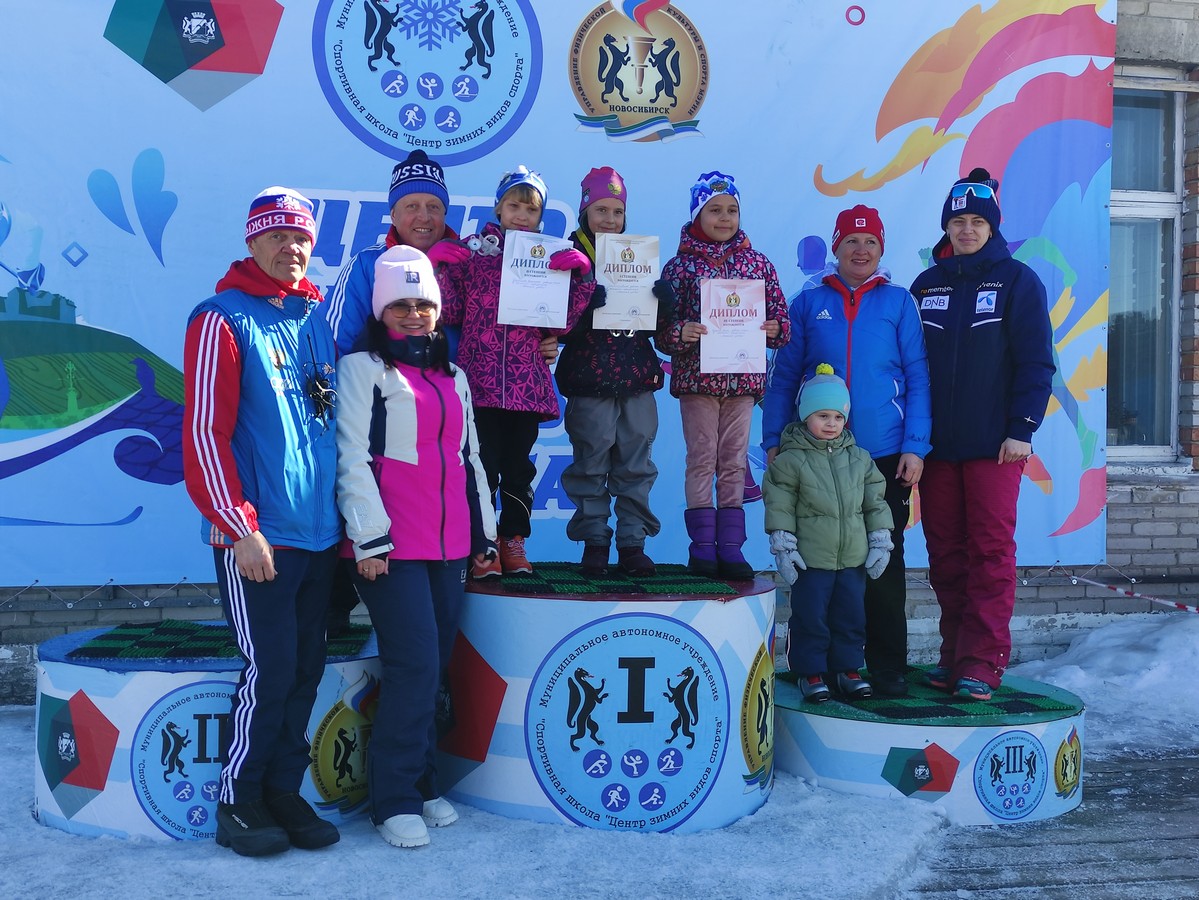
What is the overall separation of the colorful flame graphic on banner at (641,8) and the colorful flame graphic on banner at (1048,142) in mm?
1164

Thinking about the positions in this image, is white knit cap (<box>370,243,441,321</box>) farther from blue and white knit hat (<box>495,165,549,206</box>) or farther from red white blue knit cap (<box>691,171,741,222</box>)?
red white blue knit cap (<box>691,171,741,222</box>)

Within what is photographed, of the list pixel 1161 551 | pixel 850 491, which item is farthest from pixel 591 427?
pixel 1161 551

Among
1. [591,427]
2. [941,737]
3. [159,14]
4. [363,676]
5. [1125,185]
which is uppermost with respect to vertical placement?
[159,14]

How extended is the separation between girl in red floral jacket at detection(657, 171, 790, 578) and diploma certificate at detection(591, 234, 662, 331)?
17cm

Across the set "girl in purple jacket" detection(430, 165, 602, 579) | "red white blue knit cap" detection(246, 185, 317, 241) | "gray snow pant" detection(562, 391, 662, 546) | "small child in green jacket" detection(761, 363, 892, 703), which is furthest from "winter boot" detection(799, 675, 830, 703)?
"red white blue knit cap" detection(246, 185, 317, 241)

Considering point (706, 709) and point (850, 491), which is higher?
point (850, 491)

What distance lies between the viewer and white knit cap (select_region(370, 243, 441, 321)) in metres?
2.79

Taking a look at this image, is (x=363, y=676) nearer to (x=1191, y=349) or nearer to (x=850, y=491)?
(x=850, y=491)

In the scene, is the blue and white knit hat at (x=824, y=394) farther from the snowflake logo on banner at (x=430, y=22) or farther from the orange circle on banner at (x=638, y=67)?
the snowflake logo on banner at (x=430, y=22)

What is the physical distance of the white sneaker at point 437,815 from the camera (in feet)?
9.53

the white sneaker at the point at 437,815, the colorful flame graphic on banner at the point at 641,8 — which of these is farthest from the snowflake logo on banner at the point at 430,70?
the white sneaker at the point at 437,815

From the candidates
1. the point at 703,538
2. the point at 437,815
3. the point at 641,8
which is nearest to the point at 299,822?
the point at 437,815

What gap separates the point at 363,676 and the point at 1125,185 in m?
4.83

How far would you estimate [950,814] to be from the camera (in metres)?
3.20
